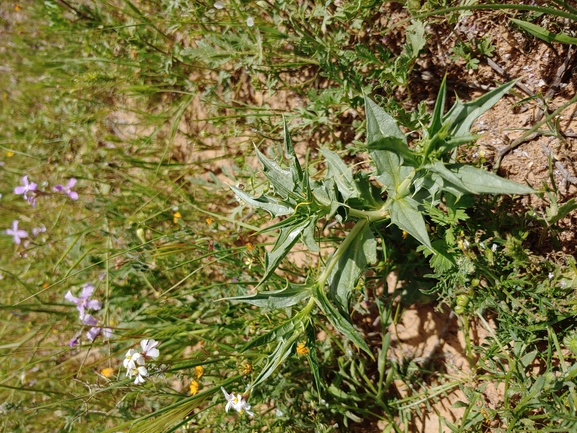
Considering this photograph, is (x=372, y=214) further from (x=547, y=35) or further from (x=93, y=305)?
(x=93, y=305)

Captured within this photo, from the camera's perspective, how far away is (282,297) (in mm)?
1643

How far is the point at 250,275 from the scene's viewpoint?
250cm

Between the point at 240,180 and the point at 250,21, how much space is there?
891 mm

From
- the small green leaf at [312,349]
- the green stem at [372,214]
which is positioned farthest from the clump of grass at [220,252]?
the green stem at [372,214]

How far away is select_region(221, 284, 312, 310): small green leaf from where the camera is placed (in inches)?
62.9

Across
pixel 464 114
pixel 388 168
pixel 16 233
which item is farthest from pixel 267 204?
pixel 16 233

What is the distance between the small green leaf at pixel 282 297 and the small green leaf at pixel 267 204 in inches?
11.0

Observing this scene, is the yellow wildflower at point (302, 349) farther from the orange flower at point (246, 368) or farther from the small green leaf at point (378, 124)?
the small green leaf at point (378, 124)

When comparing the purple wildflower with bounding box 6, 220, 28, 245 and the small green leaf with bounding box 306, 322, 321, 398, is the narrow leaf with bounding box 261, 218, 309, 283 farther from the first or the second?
the purple wildflower with bounding box 6, 220, 28, 245

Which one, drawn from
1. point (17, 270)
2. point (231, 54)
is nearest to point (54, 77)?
point (17, 270)

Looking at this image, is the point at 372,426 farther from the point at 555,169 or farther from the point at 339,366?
the point at 555,169

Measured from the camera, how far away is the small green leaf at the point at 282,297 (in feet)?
5.24

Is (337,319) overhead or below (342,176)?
below

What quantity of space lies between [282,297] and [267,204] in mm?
351
